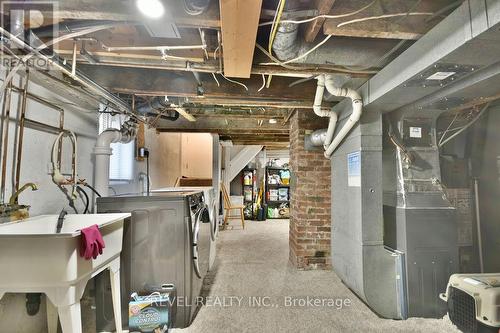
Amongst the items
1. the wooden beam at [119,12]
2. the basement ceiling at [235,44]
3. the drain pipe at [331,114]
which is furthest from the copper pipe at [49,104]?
the drain pipe at [331,114]

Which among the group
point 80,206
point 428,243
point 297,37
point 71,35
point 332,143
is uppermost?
point 297,37

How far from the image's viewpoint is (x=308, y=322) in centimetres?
198

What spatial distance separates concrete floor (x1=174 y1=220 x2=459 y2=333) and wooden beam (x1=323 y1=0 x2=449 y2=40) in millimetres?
2147

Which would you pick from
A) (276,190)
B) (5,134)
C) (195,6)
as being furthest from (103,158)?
(276,190)

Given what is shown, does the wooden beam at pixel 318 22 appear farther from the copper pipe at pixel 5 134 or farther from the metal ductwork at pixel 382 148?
the copper pipe at pixel 5 134

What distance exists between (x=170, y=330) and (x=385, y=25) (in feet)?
8.47

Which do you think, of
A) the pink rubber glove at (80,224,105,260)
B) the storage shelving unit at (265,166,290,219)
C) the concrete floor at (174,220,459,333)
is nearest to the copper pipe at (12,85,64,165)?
the pink rubber glove at (80,224,105,260)

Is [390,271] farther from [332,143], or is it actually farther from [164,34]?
[164,34]

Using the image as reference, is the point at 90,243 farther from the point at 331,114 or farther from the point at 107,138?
the point at 331,114

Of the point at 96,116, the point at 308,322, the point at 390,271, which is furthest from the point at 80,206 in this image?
the point at 390,271

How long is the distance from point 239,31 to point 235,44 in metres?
0.14

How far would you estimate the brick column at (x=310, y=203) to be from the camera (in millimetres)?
3080

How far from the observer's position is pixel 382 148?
236cm

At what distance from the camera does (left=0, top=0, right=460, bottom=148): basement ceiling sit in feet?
3.96
